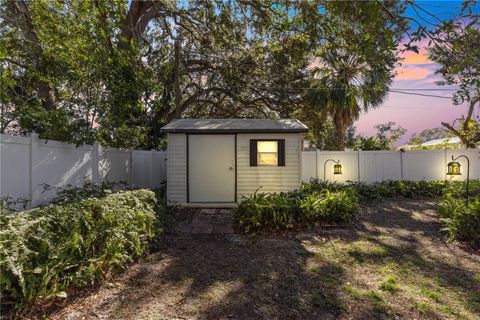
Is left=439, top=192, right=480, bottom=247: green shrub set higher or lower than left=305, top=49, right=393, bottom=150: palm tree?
lower

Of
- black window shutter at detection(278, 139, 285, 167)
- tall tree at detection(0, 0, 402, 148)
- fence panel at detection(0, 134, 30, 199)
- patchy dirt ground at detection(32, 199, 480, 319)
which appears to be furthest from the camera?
black window shutter at detection(278, 139, 285, 167)

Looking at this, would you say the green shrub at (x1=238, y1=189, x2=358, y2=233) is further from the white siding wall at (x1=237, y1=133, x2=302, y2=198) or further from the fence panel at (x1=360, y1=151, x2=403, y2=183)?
the fence panel at (x1=360, y1=151, x2=403, y2=183)

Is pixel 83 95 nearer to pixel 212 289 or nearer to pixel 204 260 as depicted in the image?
pixel 204 260

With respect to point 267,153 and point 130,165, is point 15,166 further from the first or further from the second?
point 267,153

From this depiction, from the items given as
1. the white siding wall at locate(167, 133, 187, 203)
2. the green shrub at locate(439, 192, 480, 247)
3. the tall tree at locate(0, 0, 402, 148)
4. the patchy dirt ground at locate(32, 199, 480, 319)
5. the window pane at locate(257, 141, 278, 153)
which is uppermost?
the tall tree at locate(0, 0, 402, 148)

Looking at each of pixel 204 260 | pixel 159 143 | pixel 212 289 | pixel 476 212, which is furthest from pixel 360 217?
pixel 159 143

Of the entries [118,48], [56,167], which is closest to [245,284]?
[56,167]

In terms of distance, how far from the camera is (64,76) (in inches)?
252

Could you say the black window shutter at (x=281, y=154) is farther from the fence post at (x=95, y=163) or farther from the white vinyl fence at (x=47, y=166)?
the fence post at (x=95, y=163)

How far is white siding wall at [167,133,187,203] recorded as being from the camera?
7996 mm

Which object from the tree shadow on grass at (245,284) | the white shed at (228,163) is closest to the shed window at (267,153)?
the white shed at (228,163)

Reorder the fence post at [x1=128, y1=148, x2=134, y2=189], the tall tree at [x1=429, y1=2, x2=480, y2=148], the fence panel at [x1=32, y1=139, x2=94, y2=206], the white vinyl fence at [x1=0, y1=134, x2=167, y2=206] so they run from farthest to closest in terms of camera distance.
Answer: the fence post at [x1=128, y1=148, x2=134, y2=189], the fence panel at [x1=32, y1=139, x2=94, y2=206], the white vinyl fence at [x1=0, y1=134, x2=167, y2=206], the tall tree at [x1=429, y1=2, x2=480, y2=148]

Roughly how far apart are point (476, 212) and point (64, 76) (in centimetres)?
868

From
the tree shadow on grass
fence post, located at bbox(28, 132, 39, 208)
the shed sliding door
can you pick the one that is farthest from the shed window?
fence post, located at bbox(28, 132, 39, 208)
